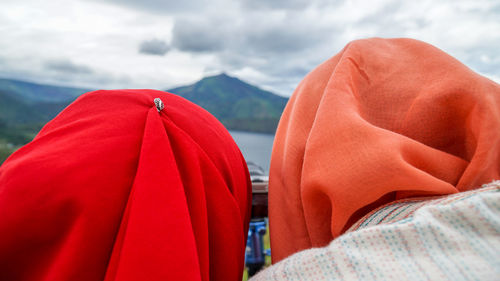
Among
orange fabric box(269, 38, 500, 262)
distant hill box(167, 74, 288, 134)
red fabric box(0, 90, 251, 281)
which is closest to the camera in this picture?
red fabric box(0, 90, 251, 281)

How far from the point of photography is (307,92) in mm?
740

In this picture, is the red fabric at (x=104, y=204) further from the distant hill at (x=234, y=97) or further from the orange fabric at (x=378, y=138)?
the distant hill at (x=234, y=97)

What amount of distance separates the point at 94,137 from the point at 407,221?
48cm

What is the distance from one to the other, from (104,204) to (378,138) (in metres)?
0.45

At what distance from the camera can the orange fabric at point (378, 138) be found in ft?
1.72

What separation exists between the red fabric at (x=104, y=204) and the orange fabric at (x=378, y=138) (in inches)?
9.7

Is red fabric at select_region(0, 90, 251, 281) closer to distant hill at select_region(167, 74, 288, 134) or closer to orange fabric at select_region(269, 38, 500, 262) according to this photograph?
orange fabric at select_region(269, 38, 500, 262)

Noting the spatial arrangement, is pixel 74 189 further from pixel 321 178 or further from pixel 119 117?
pixel 321 178

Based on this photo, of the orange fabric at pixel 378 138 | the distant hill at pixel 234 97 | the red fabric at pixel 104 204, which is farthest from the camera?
the distant hill at pixel 234 97

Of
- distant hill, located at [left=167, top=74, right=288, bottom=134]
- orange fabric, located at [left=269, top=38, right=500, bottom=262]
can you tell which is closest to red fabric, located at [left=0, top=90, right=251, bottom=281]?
orange fabric, located at [left=269, top=38, right=500, bottom=262]

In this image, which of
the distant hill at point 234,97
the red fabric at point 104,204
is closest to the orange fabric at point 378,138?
the red fabric at point 104,204

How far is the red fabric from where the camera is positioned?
42 cm

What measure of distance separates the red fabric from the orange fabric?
246 millimetres

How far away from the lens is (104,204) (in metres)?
0.45
